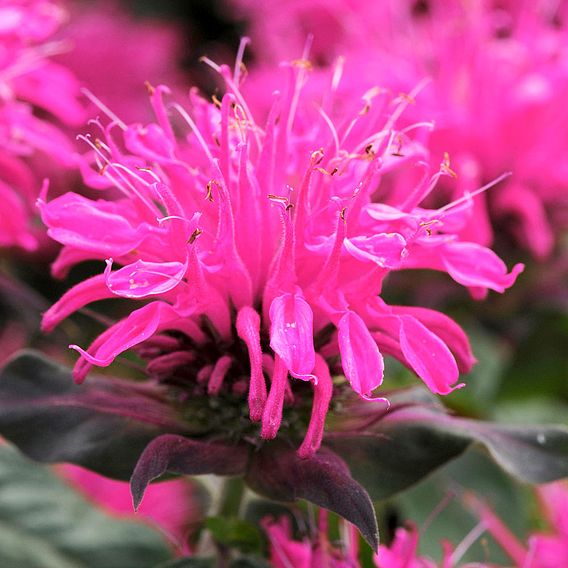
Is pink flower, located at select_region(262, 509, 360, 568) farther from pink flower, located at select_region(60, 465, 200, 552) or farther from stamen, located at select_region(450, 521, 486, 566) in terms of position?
pink flower, located at select_region(60, 465, 200, 552)

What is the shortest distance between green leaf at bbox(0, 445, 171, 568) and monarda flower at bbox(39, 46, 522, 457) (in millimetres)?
202

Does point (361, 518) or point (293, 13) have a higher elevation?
point (293, 13)

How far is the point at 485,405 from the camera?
3.15 ft

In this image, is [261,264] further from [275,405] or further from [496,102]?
[496,102]

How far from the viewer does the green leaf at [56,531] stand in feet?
2.35

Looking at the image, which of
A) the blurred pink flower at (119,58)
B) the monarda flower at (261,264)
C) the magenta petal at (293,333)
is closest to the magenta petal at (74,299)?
the monarda flower at (261,264)

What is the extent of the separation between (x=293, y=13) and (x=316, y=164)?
31.6 inches

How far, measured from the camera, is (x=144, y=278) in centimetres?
51

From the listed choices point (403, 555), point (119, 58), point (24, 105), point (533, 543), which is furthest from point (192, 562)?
point (119, 58)

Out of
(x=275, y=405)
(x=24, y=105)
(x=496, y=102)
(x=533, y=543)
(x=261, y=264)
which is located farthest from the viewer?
(x=496, y=102)

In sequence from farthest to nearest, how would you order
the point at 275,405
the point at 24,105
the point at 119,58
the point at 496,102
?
the point at 119,58, the point at 496,102, the point at 24,105, the point at 275,405

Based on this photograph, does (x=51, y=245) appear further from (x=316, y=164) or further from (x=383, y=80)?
(x=316, y=164)

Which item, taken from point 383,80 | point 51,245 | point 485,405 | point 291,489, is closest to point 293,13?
point 383,80

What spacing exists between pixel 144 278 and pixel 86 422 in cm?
14
